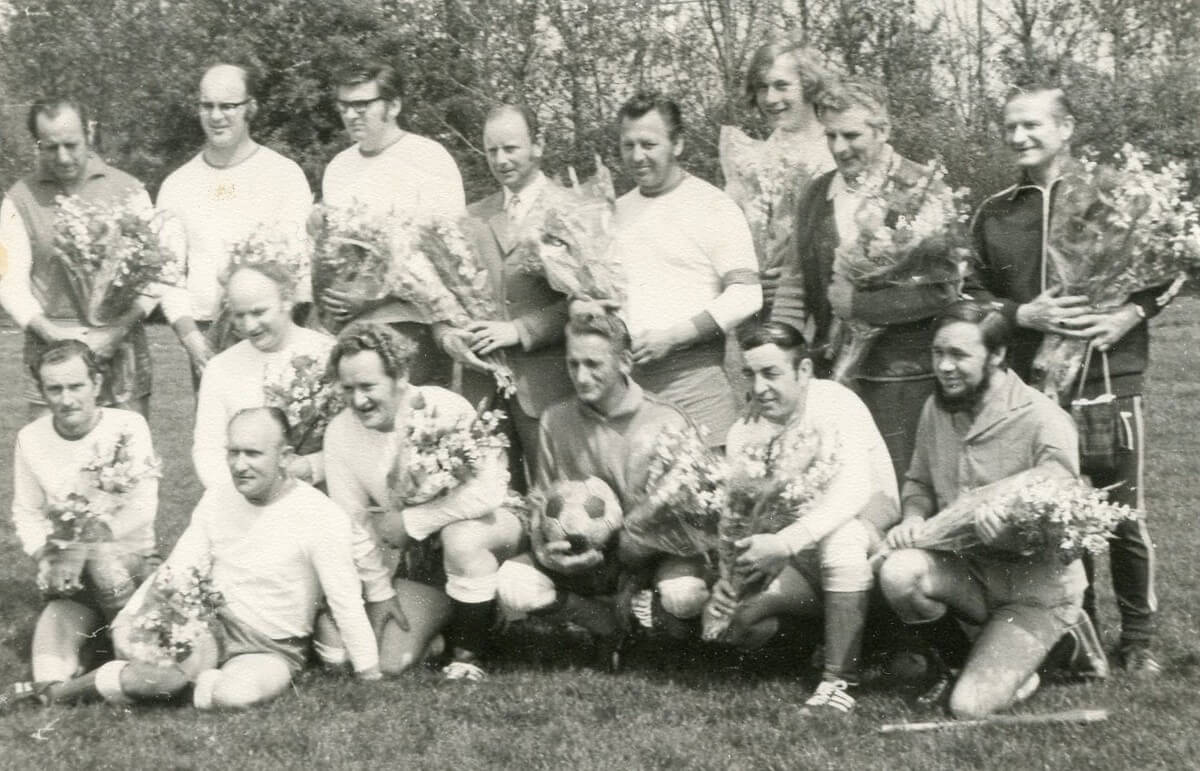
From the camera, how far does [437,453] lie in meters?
5.77

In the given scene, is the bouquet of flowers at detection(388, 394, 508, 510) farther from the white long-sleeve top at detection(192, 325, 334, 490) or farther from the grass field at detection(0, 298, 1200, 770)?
the grass field at detection(0, 298, 1200, 770)

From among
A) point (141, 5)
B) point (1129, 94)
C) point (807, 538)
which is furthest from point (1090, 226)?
point (141, 5)

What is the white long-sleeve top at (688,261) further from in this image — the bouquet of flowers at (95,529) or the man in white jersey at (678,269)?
the bouquet of flowers at (95,529)

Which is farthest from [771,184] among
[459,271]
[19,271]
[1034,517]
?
[19,271]

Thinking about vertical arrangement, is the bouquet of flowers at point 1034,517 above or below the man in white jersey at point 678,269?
below

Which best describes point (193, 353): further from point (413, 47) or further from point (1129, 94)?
point (413, 47)

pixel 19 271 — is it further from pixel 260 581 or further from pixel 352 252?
pixel 260 581

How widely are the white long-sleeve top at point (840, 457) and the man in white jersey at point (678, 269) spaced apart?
0.49 meters

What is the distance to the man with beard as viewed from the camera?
5344mm

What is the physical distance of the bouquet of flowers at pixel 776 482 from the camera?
17.0ft

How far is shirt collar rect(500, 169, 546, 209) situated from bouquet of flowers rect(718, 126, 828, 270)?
106 centimetres

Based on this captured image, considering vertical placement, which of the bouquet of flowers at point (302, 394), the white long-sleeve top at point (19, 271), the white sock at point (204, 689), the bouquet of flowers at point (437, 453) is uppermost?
the white long-sleeve top at point (19, 271)

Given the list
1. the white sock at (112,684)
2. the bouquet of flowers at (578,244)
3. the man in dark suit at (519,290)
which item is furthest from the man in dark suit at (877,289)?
the white sock at (112,684)

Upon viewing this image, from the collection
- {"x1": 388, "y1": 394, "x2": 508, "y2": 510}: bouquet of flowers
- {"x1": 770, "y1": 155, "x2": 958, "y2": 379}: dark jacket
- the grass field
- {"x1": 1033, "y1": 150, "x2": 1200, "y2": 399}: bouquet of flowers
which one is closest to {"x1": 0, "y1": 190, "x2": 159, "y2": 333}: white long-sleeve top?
the grass field
